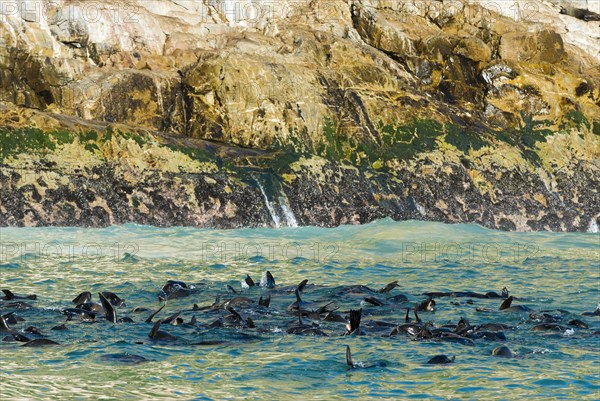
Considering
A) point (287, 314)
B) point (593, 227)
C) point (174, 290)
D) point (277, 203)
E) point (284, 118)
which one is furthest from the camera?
point (284, 118)

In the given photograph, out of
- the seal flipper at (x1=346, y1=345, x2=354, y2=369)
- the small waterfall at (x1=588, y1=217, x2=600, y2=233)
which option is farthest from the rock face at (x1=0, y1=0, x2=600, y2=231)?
the seal flipper at (x1=346, y1=345, x2=354, y2=369)

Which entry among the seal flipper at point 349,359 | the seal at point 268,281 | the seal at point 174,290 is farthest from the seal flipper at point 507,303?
the seal at point 174,290

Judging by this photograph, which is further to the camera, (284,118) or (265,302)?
(284,118)

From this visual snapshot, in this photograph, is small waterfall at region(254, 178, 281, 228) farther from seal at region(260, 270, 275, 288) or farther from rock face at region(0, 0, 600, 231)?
seal at region(260, 270, 275, 288)

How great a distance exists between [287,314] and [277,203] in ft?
40.5

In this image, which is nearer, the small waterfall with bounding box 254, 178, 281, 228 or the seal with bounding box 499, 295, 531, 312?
the seal with bounding box 499, 295, 531, 312

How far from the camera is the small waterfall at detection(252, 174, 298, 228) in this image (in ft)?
82.0

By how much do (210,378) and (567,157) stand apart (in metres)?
22.7

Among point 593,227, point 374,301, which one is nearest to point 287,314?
point 374,301

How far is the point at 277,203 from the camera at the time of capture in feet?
82.8

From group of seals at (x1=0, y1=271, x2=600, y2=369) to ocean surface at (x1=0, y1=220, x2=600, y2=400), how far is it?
0.26 feet

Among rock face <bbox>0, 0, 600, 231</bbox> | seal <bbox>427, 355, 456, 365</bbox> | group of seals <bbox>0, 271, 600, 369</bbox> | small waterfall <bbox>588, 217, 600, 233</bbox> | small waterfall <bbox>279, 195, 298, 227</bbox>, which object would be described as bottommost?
seal <bbox>427, 355, 456, 365</bbox>

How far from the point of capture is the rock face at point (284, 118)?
24.6 meters

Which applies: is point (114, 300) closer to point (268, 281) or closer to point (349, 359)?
point (268, 281)
